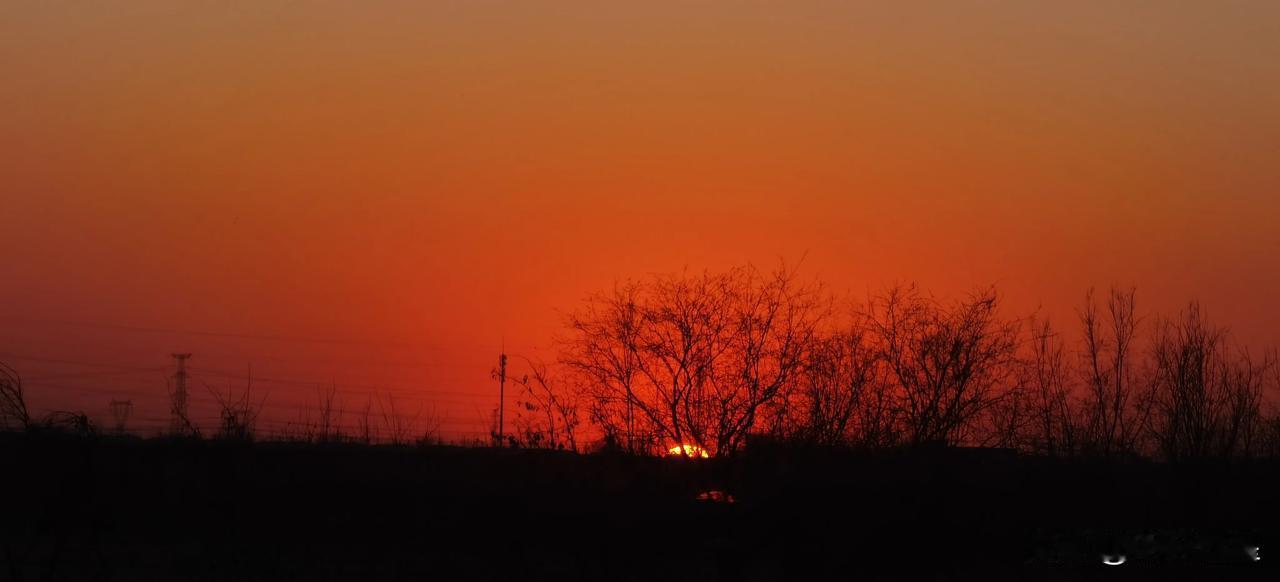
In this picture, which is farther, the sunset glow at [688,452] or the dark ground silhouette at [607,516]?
the sunset glow at [688,452]

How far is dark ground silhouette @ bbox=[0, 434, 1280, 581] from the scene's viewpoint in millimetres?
18312

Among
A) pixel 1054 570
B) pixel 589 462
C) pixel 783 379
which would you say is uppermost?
pixel 783 379

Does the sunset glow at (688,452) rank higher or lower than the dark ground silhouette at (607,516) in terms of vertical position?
higher

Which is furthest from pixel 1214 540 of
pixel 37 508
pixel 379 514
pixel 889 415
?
pixel 37 508

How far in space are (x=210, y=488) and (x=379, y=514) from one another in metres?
3.52

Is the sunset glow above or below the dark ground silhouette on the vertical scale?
above

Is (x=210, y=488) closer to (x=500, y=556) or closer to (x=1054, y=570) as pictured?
(x=500, y=556)

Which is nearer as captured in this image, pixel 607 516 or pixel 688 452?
pixel 607 516

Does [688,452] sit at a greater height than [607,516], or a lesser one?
greater

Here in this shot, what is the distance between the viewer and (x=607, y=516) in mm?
20859

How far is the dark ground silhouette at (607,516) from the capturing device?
18.3 meters

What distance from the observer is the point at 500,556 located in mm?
18922

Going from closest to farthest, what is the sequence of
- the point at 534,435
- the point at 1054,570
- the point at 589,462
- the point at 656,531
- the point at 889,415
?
the point at 1054,570 → the point at 656,531 → the point at 589,462 → the point at 534,435 → the point at 889,415

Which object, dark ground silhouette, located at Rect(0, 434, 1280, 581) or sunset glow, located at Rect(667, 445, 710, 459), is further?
sunset glow, located at Rect(667, 445, 710, 459)
